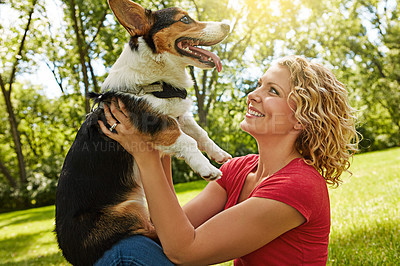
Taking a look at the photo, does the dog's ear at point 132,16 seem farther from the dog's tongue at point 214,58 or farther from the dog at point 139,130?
the dog's tongue at point 214,58

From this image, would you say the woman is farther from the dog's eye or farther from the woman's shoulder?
the dog's eye

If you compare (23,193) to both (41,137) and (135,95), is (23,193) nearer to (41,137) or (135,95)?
(41,137)

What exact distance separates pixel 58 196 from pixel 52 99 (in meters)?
24.2

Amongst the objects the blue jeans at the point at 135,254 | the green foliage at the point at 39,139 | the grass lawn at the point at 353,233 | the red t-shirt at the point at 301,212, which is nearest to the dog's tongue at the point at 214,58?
the red t-shirt at the point at 301,212

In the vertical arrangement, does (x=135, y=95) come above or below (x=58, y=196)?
above

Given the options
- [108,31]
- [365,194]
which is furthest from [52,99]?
[365,194]

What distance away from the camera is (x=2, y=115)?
985 inches

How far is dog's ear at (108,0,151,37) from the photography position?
199cm

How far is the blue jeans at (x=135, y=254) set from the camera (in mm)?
1465

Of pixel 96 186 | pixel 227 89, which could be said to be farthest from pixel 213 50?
→ pixel 96 186

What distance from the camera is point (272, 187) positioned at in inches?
57.6

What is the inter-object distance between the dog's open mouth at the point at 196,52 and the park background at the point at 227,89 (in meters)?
2.10

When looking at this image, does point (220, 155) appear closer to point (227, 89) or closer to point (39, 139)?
point (227, 89)

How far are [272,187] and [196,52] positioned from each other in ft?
4.12
